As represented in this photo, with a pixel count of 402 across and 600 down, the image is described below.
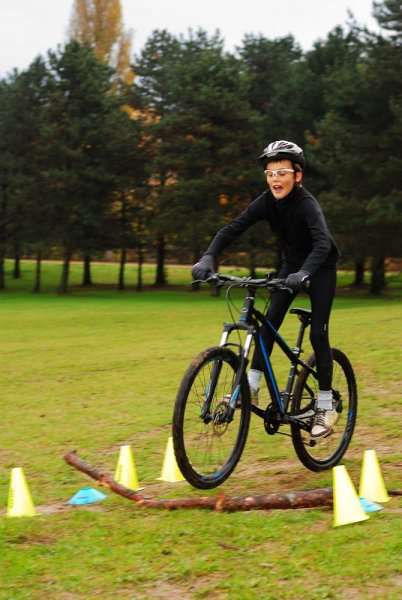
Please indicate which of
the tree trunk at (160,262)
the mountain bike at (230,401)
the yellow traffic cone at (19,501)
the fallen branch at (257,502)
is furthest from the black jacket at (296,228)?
the tree trunk at (160,262)

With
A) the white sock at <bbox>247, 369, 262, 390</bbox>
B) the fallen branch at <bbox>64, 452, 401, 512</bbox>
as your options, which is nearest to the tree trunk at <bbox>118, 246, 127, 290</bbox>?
the white sock at <bbox>247, 369, 262, 390</bbox>

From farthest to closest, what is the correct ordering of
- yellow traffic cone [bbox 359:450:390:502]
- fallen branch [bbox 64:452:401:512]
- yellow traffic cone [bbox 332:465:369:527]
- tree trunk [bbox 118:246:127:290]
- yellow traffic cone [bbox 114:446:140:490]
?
tree trunk [bbox 118:246:127:290] < yellow traffic cone [bbox 114:446:140:490] < yellow traffic cone [bbox 359:450:390:502] < fallen branch [bbox 64:452:401:512] < yellow traffic cone [bbox 332:465:369:527]

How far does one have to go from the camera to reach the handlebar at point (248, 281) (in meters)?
5.34

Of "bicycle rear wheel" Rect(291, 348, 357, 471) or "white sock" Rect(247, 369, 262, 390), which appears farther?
"bicycle rear wheel" Rect(291, 348, 357, 471)

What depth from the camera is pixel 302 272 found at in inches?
213

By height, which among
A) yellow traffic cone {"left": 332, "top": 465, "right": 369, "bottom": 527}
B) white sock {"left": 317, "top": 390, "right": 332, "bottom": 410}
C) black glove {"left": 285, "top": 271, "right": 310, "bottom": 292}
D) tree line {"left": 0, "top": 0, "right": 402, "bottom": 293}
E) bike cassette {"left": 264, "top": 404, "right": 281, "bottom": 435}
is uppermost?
tree line {"left": 0, "top": 0, "right": 402, "bottom": 293}

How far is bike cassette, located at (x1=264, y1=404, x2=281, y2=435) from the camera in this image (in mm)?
5794

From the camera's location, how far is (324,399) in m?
6.20

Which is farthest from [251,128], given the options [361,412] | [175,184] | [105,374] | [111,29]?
[361,412]

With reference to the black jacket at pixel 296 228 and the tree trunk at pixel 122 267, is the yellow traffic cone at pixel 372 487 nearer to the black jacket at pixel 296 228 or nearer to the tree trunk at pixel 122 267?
the black jacket at pixel 296 228

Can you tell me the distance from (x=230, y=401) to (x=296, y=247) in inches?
52.3

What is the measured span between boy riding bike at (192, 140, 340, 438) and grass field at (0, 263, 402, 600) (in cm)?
82

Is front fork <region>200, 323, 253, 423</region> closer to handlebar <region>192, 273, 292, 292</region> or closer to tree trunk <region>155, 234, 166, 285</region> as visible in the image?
handlebar <region>192, 273, 292, 292</region>

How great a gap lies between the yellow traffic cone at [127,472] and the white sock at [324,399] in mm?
1529
